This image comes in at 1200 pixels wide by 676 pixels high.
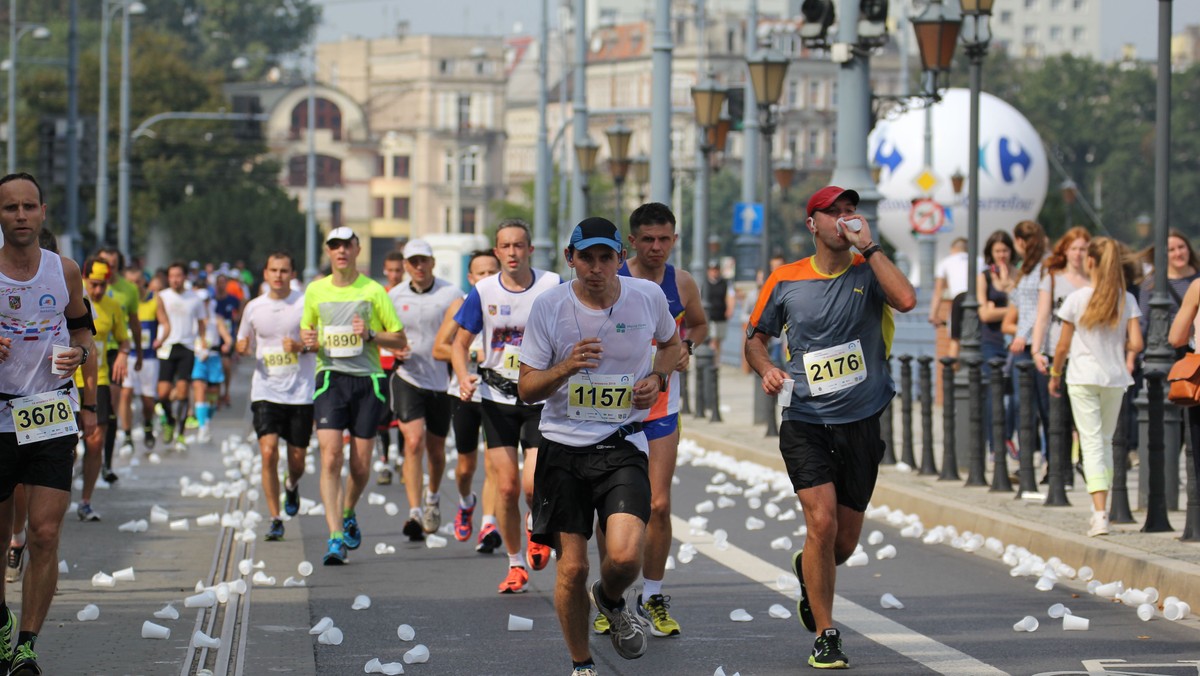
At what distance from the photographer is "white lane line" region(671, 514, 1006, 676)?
27.4 ft

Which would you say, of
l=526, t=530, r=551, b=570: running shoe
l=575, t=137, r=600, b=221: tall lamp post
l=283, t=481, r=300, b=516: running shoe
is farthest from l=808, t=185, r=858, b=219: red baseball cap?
l=575, t=137, r=600, b=221: tall lamp post

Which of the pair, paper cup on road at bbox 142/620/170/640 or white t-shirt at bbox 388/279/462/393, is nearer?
paper cup on road at bbox 142/620/170/640

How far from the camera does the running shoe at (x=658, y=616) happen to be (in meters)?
9.18

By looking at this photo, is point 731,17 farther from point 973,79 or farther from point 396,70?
point 973,79

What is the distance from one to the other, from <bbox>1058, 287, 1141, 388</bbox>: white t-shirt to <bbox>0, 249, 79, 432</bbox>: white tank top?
6546mm

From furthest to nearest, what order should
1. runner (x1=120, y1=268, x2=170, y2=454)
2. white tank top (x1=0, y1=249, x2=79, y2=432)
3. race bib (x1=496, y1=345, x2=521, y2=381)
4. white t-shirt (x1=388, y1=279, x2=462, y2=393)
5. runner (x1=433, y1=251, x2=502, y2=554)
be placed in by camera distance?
runner (x1=120, y1=268, x2=170, y2=454)
white t-shirt (x1=388, y1=279, x2=462, y2=393)
runner (x1=433, y1=251, x2=502, y2=554)
race bib (x1=496, y1=345, x2=521, y2=381)
white tank top (x1=0, y1=249, x2=79, y2=432)

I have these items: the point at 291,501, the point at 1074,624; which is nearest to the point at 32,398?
the point at 1074,624

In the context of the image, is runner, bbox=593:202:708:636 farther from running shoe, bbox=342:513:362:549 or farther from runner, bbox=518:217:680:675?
running shoe, bbox=342:513:362:549

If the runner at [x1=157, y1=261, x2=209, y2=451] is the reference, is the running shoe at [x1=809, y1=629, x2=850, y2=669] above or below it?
below

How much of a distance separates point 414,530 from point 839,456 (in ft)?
16.4

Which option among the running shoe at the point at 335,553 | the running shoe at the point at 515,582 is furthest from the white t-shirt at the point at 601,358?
the running shoe at the point at 335,553

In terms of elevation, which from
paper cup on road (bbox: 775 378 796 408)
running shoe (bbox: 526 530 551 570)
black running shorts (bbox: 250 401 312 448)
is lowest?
running shoe (bbox: 526 530 551 570)

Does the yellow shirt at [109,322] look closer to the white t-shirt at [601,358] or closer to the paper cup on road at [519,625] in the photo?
the paper cup on road at [519,625]

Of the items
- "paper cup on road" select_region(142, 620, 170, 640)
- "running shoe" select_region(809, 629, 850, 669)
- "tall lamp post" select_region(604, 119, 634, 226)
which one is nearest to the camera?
"running shoe" select_region(809, 629, 850, 669)
